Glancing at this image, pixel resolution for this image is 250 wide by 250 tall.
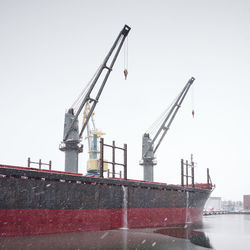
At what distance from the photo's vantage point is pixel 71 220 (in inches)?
751

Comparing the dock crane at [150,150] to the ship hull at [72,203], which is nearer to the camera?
the ship hull at [72,203]

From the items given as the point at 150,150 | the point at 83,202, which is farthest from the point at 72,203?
the point at 150,150

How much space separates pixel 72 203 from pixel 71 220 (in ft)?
3.80

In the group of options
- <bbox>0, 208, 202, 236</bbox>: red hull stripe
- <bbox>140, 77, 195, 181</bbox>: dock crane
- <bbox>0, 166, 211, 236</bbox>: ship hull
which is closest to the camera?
<bbox>0, 208, 202, 236</bbox>: red hull stripe

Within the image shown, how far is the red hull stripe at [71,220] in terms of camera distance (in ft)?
53.3

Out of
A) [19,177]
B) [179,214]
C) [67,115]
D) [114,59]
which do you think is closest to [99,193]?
[19,177]

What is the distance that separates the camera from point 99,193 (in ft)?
71.3

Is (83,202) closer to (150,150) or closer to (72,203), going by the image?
(72,203)

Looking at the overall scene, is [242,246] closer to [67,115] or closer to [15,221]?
[15,221]

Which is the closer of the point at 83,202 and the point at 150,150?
the point at 83,202

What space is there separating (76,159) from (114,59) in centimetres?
1511

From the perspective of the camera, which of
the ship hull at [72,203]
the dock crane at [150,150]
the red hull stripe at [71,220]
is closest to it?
the red hull stripe at [71,220]

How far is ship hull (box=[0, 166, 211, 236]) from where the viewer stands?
54.4 feet

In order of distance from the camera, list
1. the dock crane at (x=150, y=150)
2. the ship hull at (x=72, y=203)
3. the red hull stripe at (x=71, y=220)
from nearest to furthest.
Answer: the red hull stripe at (x=71, y=220) → the ship hull at (x=72, y=203) → the dock crane at (x=150, y=150)
